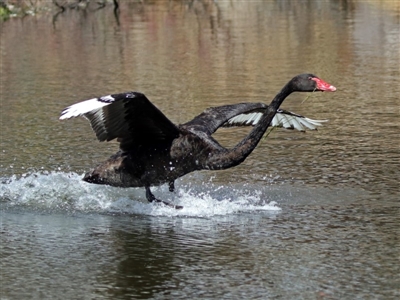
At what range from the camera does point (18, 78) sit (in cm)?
2030

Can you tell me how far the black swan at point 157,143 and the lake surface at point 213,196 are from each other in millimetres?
324

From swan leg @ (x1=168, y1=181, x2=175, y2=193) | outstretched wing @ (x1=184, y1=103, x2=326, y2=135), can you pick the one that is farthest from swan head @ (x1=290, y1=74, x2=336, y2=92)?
swan leg @ (x1=168, y1=181, x2=175, y2=193)

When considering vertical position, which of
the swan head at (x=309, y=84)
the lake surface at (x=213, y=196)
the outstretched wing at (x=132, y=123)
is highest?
the swan head at (x=309, y=84)

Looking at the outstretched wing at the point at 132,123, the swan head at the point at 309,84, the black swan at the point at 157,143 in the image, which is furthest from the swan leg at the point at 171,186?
the swan head at the point at 309,84

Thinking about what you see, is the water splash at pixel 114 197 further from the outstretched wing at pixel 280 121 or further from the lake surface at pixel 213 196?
the outstretched wing at pixel 280 121

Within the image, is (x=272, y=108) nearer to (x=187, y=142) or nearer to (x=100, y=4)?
(x=187, y=142)

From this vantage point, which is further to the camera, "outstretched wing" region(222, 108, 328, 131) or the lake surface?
"outstretched wing" region(222, 108, 328, 131)

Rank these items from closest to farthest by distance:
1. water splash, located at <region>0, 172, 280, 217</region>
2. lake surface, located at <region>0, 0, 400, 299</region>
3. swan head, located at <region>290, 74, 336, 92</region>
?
1. lake surface, located at <region>0, 0, 400, 299</region>
2. swan head, located at <region>290, 74, 336, 92</region>
3. water splash, located at <region>0, 172, 280, 217</region>

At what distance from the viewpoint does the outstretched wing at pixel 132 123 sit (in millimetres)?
9758

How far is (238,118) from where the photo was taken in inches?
460

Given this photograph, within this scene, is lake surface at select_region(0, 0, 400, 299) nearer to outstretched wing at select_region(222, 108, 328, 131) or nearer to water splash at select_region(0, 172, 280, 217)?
water splash at select_region(0, 172, 280, 217)

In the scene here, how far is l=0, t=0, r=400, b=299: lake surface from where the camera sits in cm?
773

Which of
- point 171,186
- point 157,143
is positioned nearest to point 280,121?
point 171,186

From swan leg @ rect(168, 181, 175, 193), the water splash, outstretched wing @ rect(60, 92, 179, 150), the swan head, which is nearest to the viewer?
the swan head
